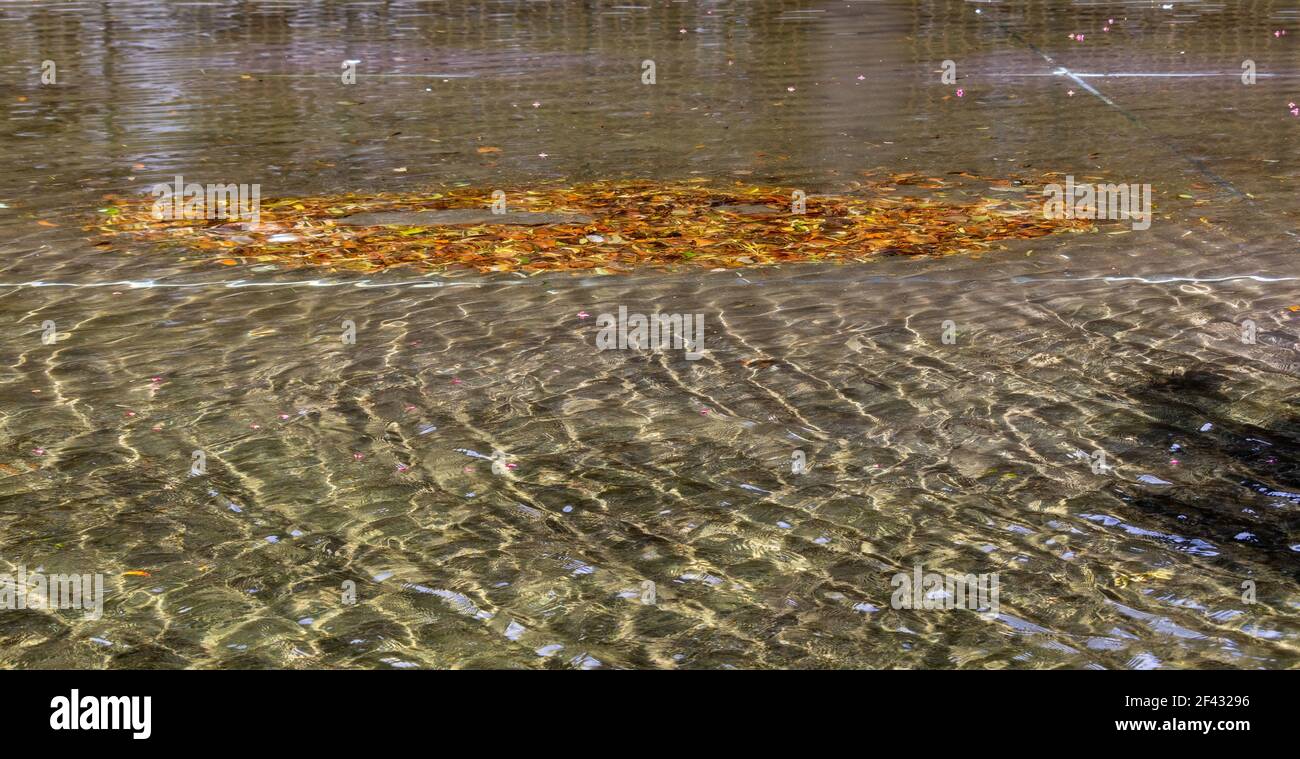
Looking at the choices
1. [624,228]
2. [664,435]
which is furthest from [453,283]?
[664,435]

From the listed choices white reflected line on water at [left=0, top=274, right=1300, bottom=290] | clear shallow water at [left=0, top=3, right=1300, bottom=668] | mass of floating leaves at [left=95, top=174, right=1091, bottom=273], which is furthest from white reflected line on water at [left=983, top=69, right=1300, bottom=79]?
white reflected line on water at [left=0, top=274, right=1300, bottom=290]

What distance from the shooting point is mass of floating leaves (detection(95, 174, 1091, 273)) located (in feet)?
25.6

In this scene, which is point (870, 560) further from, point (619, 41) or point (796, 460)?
point (619, 41)

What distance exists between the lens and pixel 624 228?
8.36 meters

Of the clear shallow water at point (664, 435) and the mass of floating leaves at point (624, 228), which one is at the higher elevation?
the mass of floating leaves at point (624, 228)

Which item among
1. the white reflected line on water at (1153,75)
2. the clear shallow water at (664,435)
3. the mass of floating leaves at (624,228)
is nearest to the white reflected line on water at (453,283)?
the clear shallow water at (664,435)

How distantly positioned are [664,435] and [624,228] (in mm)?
3168

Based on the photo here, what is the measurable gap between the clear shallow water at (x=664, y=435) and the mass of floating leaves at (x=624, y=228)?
30cm

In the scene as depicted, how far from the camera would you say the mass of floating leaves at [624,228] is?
780cm

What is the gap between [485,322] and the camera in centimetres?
669

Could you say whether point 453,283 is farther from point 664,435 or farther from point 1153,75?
point 1153,75

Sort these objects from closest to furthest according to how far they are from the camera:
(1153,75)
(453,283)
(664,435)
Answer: (664,435) → (453,283) → (1153,75)

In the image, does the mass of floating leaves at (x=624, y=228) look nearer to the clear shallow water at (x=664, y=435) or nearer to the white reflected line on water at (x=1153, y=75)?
the clear shallow water at (x=664, y=435)

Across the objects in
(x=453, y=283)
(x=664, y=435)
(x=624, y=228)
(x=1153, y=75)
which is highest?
(x=1153, y=75)
